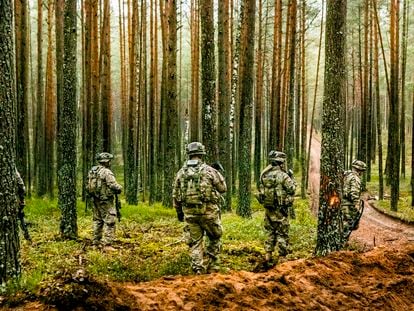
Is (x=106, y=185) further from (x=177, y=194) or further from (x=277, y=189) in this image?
(x=277, y=189)

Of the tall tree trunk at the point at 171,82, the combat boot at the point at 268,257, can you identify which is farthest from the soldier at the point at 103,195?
the tall tree trunk at the point at 171,82

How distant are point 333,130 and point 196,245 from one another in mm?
3046

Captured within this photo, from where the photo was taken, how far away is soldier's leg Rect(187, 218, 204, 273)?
7334 mm

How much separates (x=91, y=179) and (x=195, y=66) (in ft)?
43.6

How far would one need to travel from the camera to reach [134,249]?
959 centimetres

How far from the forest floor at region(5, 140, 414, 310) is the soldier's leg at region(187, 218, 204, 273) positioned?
984mm

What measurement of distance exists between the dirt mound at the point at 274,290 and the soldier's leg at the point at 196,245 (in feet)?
3.23

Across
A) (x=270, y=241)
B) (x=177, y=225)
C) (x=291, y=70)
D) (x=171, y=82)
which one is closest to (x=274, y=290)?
(x=270, y=241)

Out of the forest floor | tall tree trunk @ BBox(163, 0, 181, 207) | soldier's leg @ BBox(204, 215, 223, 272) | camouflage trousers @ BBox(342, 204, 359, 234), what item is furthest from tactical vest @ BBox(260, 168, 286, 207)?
tall tree trunk @ BBox(163, 0, 181, 207)

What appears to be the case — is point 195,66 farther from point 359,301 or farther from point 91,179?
point 359,301

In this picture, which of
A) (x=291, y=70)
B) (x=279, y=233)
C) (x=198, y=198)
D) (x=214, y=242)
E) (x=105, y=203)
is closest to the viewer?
(x=198, y=198)

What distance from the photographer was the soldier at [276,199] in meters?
8.81

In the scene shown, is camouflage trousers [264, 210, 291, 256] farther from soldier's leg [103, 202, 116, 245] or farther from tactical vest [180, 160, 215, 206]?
soldier's leg [103, 202, 116, 245]

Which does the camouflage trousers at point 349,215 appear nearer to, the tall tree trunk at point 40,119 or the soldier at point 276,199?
the soldier at point 276,199
